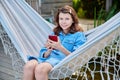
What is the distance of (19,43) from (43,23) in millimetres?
369

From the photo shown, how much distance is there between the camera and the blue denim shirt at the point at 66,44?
2451mm

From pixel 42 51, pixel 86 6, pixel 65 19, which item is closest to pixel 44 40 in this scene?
pixel 42 51

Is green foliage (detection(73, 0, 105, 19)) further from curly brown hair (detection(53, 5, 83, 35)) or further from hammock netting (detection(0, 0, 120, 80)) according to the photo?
curly brown hair (detection(53, 5, 83, 35))

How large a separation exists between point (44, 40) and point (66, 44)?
1.19ft

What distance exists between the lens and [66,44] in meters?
2.51

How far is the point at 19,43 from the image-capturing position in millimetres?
2619

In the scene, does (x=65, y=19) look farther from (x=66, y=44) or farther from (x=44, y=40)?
(x=44, y=40)

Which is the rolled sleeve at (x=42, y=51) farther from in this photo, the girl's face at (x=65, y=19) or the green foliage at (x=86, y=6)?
the green foliage at (x=86, y=6)

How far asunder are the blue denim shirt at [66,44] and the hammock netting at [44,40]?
8cm

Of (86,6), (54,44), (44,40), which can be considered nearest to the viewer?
(54,44)

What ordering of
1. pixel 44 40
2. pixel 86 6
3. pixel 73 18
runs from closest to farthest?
pixel 73 18
pixel 44 40
pixel 86 6

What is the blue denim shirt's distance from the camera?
2451 millimetres

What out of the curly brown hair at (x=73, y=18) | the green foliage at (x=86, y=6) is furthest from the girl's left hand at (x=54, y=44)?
the green foliage at (x=86, y=6)

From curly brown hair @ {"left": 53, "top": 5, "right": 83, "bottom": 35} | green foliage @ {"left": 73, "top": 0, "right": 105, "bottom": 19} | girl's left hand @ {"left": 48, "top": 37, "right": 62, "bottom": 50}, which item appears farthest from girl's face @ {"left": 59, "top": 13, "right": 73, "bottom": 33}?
green foliage @ {"left": 73, "top": 0, "right": 105, "bottom": 19}
